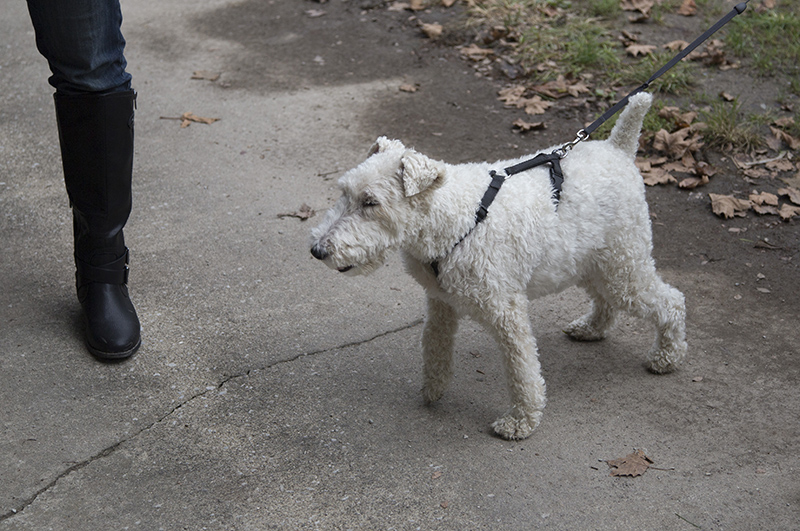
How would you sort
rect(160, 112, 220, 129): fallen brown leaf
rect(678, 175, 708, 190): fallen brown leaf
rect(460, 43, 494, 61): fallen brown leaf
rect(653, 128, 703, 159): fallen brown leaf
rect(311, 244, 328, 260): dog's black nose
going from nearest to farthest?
1. rect(311, 244, 328, 260): dog's black nose
2. rect(678, 175, 708, 190): fallen brown leaf
3. rect(653, 128, 703, 159): fallen brown leaf
4. rect(160, 112, 220, 129): fallen brown leaf
5. rect(460, 43, 494, 61): fallen brown leaf

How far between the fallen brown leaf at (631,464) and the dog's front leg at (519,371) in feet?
1.16

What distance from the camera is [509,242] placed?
9.38ft

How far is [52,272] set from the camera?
3.93 metres

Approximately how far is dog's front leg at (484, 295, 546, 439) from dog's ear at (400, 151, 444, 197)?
1.98 ft

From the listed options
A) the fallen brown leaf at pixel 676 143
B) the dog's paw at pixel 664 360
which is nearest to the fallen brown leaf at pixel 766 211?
the fallen brown leaf at pixel 676 143

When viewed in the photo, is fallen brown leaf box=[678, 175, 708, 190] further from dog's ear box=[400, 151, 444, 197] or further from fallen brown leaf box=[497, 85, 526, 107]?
dog's ear box=[400, 151, 444, 197]

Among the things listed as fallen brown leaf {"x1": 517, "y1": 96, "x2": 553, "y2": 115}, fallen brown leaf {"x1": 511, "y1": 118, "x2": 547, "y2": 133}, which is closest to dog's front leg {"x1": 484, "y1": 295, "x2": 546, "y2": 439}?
fallen brown leaf {"x1": 511, "y1": 118, "x2": 547, "y2": 133}

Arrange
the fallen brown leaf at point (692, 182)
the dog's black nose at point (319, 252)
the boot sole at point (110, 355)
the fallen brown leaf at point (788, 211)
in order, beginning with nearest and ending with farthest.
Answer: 1. the dog's black nose at point (319, 252)
2. the boot sole at point (110, 355)
3. the fallen brown leaf at point (788, 211)
4. the fallen brown leaf at point (692, 182)

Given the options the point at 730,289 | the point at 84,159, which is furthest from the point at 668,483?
the point at 84,159

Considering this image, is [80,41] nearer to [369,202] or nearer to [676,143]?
[369,202]

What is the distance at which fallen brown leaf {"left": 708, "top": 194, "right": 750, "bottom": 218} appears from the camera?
4.57 meters

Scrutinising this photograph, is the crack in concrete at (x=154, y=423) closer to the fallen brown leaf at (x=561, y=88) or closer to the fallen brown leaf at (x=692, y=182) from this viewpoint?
the fallen brown leaf at (x=692, y=182)

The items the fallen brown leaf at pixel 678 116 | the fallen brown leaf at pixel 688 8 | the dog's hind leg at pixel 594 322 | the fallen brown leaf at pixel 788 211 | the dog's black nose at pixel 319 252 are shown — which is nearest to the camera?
the dog's black nose at pixel 319 252

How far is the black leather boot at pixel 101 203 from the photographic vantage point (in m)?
3.18
